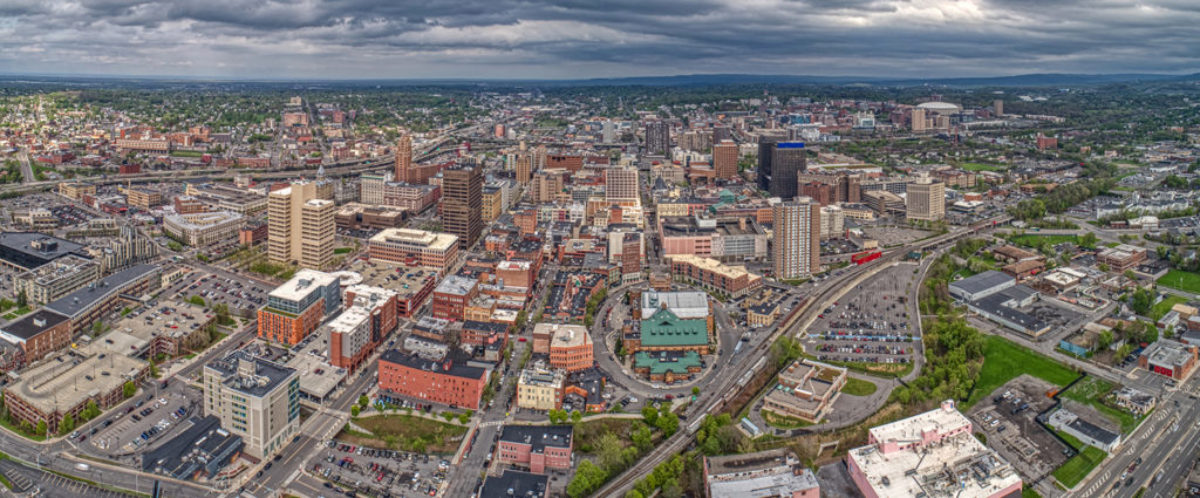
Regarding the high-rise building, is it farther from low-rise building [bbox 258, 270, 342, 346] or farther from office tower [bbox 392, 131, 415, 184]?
low-rise building [bbox 258, 270, 342, 346]

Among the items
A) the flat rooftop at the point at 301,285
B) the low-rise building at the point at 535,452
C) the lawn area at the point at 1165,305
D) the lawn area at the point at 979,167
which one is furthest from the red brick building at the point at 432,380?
the lawn area at the point at 979,167

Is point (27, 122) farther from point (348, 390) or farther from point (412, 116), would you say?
point (348, 390)

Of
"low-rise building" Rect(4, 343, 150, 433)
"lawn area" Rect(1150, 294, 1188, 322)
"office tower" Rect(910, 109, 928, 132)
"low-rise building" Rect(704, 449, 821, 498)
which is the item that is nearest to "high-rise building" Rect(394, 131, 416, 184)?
"low-rise building" Rect(4, 343, 150, 433)

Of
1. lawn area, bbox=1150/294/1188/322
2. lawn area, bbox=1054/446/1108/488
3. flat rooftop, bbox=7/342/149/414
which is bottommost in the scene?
lawn area, bbox=1054/446/1108/488

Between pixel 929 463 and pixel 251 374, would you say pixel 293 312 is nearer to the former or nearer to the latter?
pixel 251 374

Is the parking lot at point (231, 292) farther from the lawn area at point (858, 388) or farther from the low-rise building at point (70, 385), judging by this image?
the lawn area at point (858, 388)

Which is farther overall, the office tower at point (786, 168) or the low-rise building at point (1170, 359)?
the office tower at point (786, 168)

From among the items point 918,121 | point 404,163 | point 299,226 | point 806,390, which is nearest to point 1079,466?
point 806,390

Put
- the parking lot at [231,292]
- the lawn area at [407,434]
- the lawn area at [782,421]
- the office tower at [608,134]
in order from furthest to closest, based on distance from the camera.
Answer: the office tower at [608,134] → the parking lot at [231,292] → the lawn area at [782,421] → the lawn area at [407,434]
